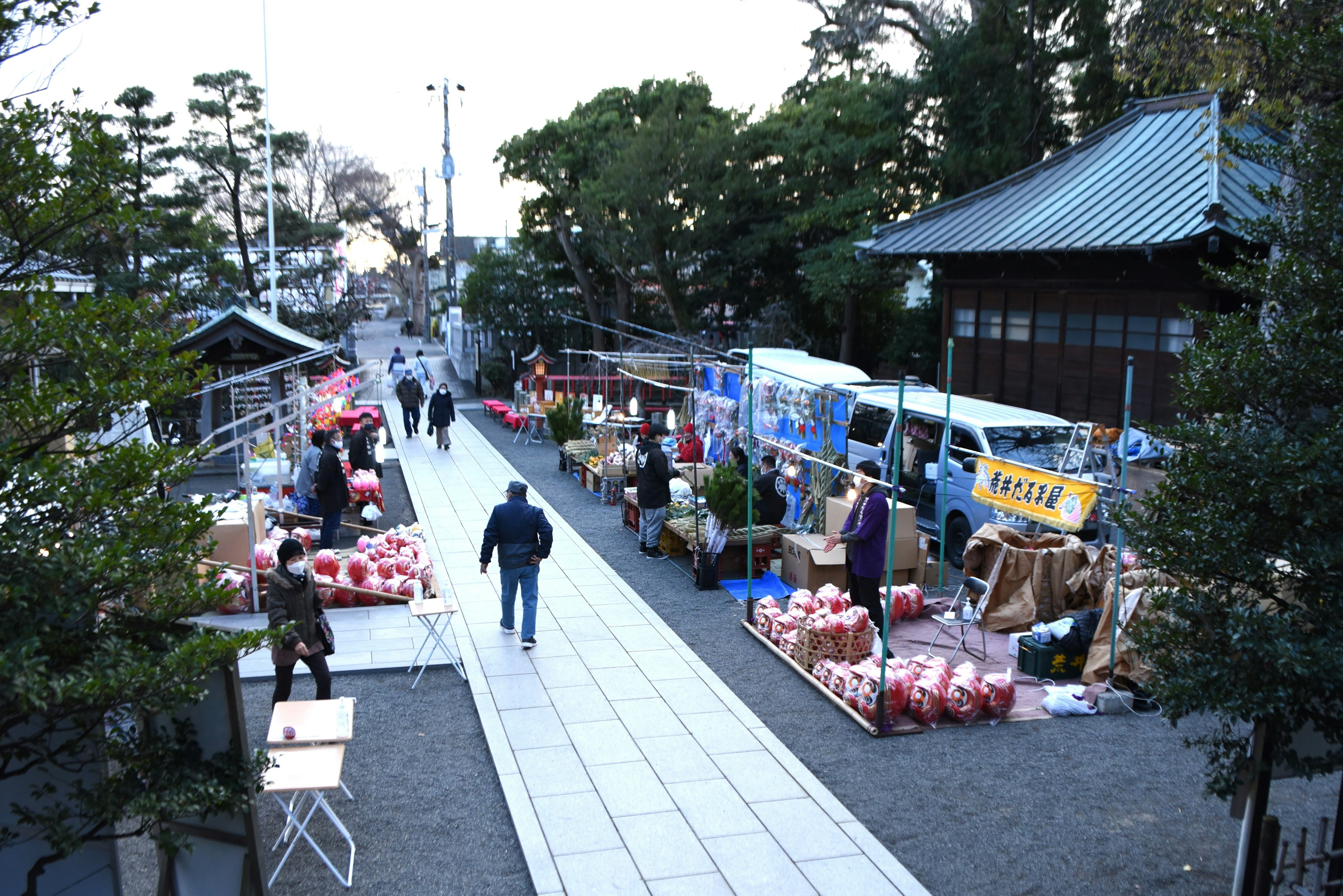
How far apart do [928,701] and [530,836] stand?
3.51 metres

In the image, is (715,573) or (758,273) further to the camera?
(758,273)

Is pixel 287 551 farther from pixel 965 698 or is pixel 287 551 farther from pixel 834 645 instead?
pixel 965 698

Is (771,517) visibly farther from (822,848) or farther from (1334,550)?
(1334,550)

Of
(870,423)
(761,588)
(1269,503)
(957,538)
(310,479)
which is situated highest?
(1269,503)

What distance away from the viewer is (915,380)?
17.2 meters

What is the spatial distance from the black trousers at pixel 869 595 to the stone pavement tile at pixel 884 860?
350 centimetres

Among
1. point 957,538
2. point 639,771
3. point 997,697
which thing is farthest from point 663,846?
point 957,538

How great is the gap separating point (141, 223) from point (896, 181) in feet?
75.0

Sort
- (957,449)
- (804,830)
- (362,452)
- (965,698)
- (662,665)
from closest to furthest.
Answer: (804,830) < (965,698) < (662,665) < (957,449) < (362,452)

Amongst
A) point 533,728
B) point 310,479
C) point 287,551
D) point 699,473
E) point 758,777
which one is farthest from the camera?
point 699,473

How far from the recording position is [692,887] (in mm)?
5699

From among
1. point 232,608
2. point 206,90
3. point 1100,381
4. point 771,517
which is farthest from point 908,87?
point 232,608

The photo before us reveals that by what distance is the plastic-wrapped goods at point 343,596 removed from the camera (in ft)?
36.1

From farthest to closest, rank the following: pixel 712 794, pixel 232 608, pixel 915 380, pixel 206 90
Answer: pixel 206 90 < pixel 915 380 < pixel 232 608 < pixel 712 794
